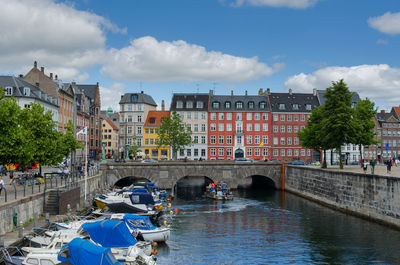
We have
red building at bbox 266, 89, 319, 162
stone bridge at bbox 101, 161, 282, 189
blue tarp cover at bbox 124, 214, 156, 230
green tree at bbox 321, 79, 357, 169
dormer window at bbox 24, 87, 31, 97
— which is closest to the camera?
blue tarp cover at bbox 124, 214, 156, 230

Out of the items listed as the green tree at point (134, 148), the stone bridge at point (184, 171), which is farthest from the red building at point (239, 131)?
the stone bridge at point (184, 171)

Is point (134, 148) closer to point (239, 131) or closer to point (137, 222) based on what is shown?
point (239, 131)

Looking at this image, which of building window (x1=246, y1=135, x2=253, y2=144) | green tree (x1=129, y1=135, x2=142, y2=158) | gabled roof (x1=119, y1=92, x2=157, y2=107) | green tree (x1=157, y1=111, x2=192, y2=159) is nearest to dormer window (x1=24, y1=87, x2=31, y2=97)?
green tree (x1=157, y1=111, x2=192, y2=159)

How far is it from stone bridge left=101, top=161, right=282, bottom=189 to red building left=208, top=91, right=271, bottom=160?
2708 cm

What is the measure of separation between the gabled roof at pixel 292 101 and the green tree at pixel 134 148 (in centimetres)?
3612

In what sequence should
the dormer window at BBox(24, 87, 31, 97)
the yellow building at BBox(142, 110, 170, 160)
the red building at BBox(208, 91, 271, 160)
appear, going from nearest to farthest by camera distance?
the dormer window at BBox(24, 87, 31, 97), the red building at BBox(208, 91, 271, 160), the yellow building at BBox(142, 110, 170, 160)

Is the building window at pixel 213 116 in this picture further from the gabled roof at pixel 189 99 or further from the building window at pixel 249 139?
the building window at pixel 249 139

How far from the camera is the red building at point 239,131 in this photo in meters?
100

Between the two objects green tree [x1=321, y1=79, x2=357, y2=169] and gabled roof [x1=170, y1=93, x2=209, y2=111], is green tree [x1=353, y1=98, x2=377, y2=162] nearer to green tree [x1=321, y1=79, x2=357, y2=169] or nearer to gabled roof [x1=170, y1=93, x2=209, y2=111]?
green tree [x1=321, y1=79, x2=357, y2=169]

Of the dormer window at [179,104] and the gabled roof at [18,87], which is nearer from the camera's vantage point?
the gabled roof at [18,87]

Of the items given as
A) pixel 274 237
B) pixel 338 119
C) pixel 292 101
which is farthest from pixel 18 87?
pixel 292 101

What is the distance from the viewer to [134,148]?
103 meters

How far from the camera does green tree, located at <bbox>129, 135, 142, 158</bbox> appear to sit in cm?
10219

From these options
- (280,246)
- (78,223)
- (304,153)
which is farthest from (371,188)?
(304,153)
